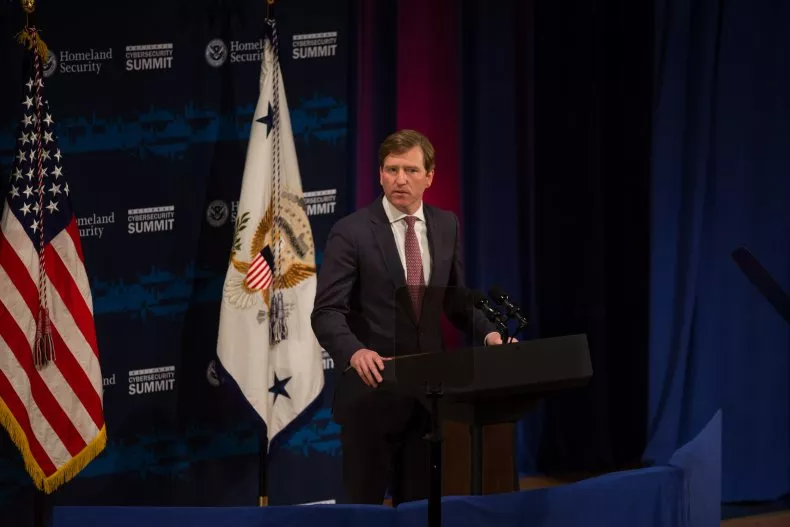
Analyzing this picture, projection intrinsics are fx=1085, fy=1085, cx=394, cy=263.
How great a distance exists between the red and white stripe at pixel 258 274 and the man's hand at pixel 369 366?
1.95 meters

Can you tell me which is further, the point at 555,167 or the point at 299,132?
the point at 555,167

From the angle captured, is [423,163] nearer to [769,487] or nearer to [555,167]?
[555,167]

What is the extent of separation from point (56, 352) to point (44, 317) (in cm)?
17

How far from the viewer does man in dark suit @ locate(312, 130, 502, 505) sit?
12.0 feet

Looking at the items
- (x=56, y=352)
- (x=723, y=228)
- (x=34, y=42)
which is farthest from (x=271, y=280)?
(x=723, y=228)

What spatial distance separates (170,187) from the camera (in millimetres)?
5332

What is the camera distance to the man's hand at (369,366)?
3.22 metres

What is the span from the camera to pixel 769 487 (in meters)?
5.88

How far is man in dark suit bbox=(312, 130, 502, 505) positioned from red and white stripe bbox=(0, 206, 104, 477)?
1614 mm

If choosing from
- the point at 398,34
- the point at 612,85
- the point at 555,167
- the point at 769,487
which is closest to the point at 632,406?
the point at 769,487

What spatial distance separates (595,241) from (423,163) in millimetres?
2821

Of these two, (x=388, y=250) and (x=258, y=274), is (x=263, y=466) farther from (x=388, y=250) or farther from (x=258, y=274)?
(x=388, y=250)

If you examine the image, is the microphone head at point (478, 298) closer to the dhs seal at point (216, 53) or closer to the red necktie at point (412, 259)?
the red necktie at point (412, 259)

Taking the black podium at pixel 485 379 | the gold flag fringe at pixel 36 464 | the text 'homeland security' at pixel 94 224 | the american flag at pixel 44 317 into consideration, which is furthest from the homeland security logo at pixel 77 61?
the black podium at pixel 485 379
